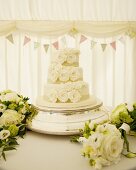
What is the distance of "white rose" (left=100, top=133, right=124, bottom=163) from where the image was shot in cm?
116

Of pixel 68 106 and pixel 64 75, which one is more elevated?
pixel 64 75

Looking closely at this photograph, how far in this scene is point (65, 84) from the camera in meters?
1.68

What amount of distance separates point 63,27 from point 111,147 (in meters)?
2.13

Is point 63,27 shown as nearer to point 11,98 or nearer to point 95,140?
point 11,98

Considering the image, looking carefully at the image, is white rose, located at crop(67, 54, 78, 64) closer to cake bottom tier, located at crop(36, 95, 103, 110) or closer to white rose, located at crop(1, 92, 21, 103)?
cake bottom tier, located at crop(36, 95, 103, 110)

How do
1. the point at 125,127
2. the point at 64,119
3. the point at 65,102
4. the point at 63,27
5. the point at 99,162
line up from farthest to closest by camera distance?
1. the point at 63,27
2. the point at 65,102
3. the point at 64,119
4. the point at 125,127
5. the point at 99,162

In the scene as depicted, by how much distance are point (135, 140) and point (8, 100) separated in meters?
0.83

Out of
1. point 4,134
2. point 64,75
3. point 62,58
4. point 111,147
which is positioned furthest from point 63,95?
point 111,147

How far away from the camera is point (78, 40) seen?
3252 millimetres

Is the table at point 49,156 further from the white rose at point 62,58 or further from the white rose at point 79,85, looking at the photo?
the white rose at point 62,58

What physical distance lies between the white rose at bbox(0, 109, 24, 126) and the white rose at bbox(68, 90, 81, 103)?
0.34 m

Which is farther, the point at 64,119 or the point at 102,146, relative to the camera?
the point at 64,119

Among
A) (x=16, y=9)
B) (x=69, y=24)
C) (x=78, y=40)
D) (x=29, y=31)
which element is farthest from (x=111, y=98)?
(x=16, y=9)

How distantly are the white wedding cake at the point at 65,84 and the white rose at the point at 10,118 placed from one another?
178 mm
